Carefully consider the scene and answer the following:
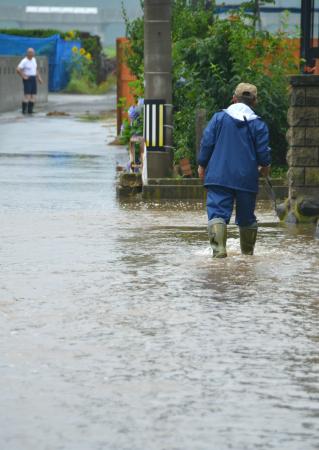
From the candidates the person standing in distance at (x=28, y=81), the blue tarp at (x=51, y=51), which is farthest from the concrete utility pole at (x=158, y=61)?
the blue tarp at (x=51, y=51)

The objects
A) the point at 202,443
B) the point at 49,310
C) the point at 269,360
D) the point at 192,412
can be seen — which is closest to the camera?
the point at 202,443

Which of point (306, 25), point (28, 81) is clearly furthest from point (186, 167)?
point (28, 81)

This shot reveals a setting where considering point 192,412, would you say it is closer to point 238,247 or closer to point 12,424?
point 12,424

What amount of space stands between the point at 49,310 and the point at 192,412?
2.74 meters

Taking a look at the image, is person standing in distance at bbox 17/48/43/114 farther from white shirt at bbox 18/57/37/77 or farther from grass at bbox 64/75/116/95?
grass at bbox 64/75/116/95

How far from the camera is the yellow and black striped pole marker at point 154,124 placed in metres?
17.3

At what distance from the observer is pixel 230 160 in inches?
453

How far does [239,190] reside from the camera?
455 inches

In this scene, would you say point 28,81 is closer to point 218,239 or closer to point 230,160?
point 230,160

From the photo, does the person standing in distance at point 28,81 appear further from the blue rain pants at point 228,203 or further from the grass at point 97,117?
the blue rain pants at point 228,203

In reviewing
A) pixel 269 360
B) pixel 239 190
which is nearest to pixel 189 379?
pixel 269 360

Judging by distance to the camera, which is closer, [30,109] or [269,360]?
[269,360]

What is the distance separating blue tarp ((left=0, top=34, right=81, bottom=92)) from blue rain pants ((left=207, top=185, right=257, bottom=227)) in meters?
40.6

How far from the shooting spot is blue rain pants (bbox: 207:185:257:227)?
11.6 meters
